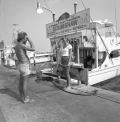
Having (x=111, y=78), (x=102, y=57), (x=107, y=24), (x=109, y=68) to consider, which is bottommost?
(x=111, y=78)

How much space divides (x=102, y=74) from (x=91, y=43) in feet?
6.58

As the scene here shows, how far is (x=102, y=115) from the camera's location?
9.99ft

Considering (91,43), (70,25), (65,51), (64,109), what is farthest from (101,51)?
(64,109)

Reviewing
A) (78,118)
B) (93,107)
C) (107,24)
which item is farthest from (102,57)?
(78,118)

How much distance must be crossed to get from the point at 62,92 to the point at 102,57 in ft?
15.3

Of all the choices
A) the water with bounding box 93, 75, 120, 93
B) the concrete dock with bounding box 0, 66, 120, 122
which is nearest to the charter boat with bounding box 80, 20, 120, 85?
the water with bounding box 93, 75, 120, 93

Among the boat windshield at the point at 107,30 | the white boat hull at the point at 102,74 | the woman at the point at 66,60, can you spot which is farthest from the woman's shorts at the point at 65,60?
the boat windshield at the point at 107,30

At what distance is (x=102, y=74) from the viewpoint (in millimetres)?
8281

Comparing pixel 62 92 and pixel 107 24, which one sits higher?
pixel 107 24

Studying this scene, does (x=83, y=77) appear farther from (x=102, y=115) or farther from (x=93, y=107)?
(x=102, y=115)

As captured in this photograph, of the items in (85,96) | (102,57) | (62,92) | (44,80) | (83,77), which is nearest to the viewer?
(85,96)

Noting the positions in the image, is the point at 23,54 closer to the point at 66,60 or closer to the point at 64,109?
the point at 64,109

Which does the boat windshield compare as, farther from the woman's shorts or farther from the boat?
the woman's shorts

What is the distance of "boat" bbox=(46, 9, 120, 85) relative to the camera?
263 inches
